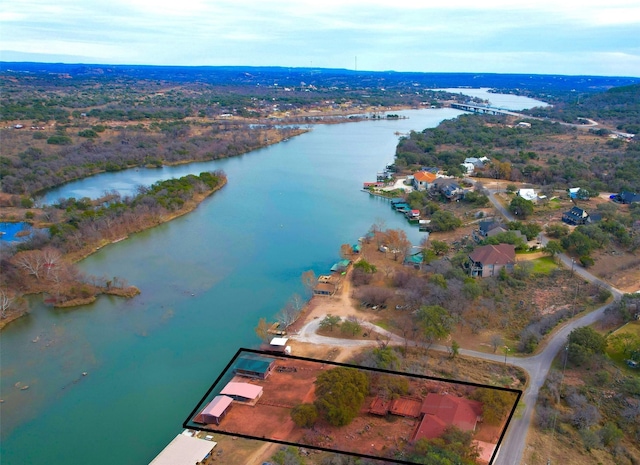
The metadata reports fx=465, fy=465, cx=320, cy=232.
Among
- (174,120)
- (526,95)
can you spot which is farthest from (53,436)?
(526,95)

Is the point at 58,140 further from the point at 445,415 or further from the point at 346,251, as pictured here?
the point at 445,415

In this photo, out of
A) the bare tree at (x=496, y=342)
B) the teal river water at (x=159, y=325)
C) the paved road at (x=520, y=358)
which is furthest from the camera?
the bare tree at (x=496, y=342)

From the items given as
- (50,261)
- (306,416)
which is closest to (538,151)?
(306,416)

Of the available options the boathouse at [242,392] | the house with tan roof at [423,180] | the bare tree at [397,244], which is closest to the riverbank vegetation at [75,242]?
the boathouse at [242,392]

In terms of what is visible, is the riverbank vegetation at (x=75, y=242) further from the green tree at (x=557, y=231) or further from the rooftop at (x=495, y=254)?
the green tree at (x=557, y=231)

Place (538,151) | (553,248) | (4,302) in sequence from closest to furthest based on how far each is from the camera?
(4,302)
(553,248)
(538,151)
